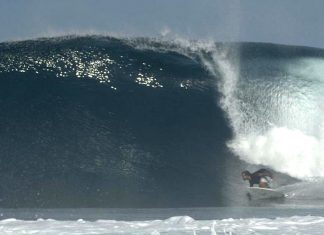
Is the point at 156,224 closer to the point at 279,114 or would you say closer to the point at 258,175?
the point at 258,175

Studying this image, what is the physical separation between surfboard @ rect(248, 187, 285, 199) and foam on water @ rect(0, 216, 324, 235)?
5.09 m

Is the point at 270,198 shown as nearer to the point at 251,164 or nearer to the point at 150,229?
the point at 251,164

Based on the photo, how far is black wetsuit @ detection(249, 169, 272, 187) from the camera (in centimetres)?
1737

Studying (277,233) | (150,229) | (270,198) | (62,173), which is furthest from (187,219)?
(62,173)

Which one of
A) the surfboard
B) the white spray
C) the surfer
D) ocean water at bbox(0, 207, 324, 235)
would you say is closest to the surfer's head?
the surfer

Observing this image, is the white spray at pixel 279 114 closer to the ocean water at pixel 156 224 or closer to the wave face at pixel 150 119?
the wave face at pixel 150 119

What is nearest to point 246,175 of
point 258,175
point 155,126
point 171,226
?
point 258,175

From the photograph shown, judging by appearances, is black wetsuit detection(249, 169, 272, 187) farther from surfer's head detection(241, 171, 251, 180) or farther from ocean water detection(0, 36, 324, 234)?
ocean water detection(0, 36, 324, 234)

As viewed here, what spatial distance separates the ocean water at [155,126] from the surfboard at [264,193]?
0.20 meters

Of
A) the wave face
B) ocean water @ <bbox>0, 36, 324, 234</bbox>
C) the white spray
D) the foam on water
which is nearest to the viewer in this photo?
the foam on water

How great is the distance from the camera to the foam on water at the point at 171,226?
914 cm

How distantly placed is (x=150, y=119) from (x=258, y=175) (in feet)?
10.4

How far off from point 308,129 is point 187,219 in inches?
444

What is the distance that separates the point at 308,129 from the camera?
20.8 metres
